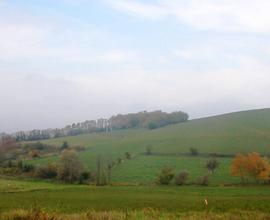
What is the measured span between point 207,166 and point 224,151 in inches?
458

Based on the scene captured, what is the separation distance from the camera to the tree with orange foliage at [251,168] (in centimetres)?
7406

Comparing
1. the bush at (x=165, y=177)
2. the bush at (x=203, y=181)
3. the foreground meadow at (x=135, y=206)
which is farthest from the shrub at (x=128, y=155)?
the foreground meadow at (x=135, y=206)

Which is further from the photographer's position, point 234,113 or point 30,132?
point 30,132

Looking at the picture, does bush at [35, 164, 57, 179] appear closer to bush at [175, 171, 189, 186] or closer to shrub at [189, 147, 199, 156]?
bush at [175, 171, 189, 186]

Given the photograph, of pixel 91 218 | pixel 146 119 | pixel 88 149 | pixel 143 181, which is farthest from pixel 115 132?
pixel 91 218

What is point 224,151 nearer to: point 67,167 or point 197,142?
point 197,142

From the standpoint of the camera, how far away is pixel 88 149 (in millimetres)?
107188

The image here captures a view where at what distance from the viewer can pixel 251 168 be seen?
75.4 metres

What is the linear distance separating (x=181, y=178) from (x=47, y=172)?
2475 centimetres

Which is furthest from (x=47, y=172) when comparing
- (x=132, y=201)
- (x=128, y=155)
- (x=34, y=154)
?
(x=132, y=201)

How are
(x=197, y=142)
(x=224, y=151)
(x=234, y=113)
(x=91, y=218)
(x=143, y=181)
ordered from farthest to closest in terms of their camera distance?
(x=234, y=113) < (x=197, y=142) < (x=224, y=151) < (x=143, y=181) < (x=91, y=218)

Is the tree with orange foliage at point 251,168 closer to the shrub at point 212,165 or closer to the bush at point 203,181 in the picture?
the shrub at point 212,165

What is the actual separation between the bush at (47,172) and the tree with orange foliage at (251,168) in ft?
101

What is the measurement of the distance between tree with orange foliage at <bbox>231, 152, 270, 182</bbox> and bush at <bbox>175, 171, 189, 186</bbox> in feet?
28.9
